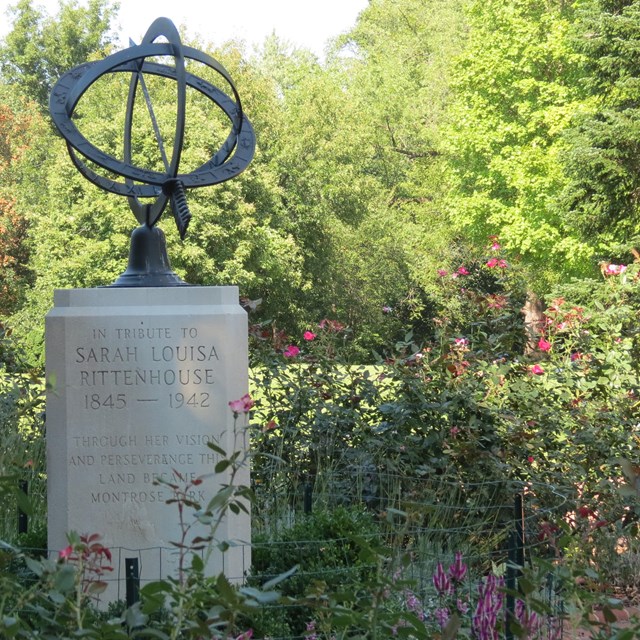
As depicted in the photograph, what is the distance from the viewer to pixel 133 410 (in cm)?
478

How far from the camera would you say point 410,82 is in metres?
34.9

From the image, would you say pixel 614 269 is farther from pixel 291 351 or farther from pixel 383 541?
pixel 383 541

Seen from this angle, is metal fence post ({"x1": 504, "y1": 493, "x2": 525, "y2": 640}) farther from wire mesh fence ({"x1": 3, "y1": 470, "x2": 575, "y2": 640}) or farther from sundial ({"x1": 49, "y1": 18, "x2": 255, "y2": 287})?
sundial ({"x1": 49, "y1": 18, "x2": 255, "y2": 287})

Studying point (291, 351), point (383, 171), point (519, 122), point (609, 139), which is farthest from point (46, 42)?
point (291, 351)

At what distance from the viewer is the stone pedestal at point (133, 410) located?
4.77 metres

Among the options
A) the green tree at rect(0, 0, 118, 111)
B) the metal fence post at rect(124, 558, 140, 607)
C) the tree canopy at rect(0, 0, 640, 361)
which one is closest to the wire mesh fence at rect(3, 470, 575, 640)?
the metal fence post at rect(124, 558, 140, 607)

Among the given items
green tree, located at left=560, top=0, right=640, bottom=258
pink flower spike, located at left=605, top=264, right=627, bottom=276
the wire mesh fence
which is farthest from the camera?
green tree, located at left=560, top=0, right=640, bottom=258

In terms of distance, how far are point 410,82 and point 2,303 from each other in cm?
1523

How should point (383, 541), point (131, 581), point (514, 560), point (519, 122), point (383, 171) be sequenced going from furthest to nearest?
point (383, 171) → point (519, 122) → point (383, 541) → point (514, 560) → point (131, 581)

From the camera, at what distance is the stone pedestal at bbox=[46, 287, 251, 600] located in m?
4.77

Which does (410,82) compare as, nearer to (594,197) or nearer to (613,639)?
(594,197)

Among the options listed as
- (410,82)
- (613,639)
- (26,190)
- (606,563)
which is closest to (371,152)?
(410,82)

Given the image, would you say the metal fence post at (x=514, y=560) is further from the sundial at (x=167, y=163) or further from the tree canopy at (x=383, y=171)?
the tree canopy at (x=383, y=171)

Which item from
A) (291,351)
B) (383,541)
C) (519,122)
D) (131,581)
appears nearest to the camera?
(131,581)
